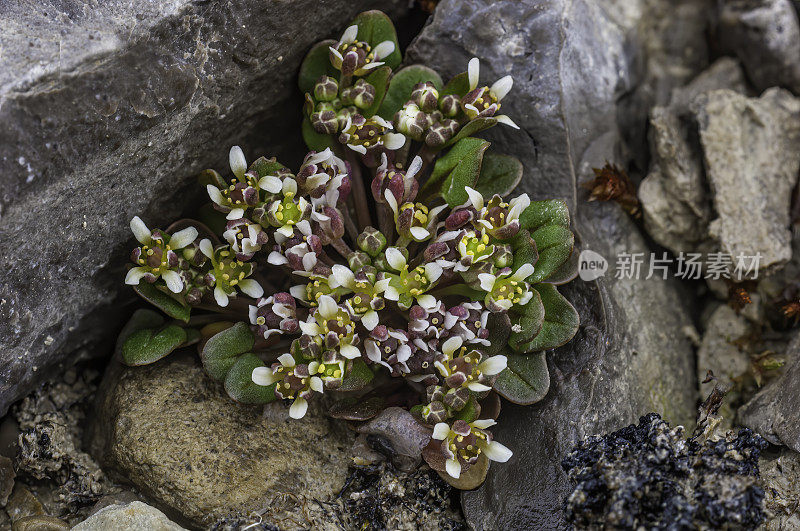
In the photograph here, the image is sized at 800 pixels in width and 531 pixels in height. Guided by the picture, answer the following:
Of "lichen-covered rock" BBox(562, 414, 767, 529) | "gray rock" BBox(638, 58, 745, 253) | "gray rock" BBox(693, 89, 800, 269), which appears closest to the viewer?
"lichen-covered rock" BBox(562, 414, 767, 529)

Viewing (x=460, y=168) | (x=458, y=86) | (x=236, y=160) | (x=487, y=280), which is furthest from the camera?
(x=458, y=86)

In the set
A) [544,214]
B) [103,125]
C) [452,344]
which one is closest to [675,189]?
[544,214]

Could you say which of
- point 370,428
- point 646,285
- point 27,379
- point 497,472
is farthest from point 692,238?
point 27,379

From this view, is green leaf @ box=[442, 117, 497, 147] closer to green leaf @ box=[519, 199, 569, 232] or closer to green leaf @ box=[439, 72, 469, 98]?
green leaf @ box=[439, 72, 469, 98]

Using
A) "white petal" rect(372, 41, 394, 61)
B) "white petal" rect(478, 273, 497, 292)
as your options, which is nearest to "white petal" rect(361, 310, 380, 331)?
"white petal" rect(478, 273, 497, 292)

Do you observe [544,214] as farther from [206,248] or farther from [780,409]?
[206,248]

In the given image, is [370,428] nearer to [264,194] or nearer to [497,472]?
[497,472]

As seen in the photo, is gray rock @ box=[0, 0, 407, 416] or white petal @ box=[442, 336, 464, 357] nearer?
gray rock @ box=[0, 0, 407, 416]
